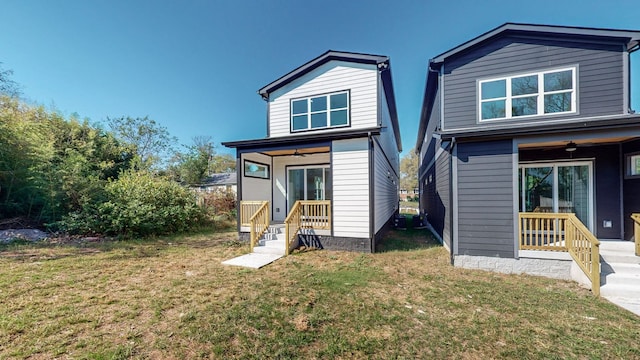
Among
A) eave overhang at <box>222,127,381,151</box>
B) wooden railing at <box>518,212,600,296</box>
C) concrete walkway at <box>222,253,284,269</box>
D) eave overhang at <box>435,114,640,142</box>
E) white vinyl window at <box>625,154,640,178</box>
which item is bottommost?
concrete walkway at <box>222,253,284,269</box>

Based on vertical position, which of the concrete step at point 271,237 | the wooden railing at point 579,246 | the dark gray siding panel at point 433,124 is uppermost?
the dark gray siding panel at point 433,124

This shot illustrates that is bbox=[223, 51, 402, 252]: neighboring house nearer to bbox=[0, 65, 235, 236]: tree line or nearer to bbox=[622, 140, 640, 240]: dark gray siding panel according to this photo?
bbox=[0, 65, 235, 236]: tree line

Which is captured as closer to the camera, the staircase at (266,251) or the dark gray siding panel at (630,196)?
the dark gray siding panel at (630,196)

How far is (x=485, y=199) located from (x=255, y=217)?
6.63 m

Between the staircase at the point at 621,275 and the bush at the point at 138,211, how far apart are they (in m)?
13.4

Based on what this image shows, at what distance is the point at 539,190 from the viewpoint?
688cm

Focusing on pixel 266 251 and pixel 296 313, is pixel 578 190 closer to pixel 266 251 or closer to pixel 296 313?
pixel 296 313

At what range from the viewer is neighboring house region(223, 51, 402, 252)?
7114mm

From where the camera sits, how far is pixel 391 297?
161 inches

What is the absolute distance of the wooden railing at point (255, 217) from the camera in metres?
7.33

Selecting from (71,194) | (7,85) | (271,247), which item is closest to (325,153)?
(271,247)

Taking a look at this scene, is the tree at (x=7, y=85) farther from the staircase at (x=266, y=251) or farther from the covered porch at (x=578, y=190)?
the covered porch at (x=578, y=190)

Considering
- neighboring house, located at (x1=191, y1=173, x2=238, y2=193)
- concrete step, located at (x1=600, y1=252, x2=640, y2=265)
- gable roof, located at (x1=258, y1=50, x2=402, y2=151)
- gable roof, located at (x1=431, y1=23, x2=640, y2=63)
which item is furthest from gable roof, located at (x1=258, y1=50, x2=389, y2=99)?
neighboring house, located at (x1=191, y1=173, x2=238, y2=193)

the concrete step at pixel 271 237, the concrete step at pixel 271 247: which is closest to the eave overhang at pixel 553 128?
the concrete step at pixel 271 247
